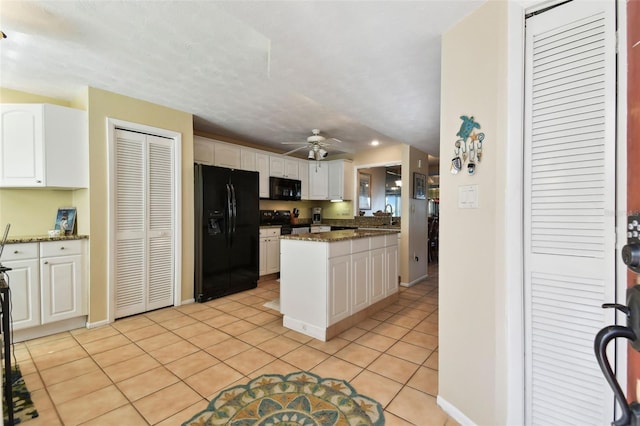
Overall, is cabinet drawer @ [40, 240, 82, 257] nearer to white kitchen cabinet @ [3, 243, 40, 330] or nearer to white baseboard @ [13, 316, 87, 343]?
white kitchen cabinet @ [3, 243, 40, 330]

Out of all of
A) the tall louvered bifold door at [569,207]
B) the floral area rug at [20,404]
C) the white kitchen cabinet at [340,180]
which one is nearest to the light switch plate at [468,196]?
the tall louvered bifold door at [569,207]

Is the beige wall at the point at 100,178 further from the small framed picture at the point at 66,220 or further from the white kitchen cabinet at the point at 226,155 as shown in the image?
the white kitchen cabinet at the point at 226,155

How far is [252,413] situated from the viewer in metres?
1.59

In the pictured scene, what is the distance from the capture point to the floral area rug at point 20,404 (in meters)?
1.56

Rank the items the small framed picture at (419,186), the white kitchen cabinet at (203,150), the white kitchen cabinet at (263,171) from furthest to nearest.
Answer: the white kitchen cabinet at (263,171), the small framed picture at (419,186), the white kitchen cabinet at (203,150)

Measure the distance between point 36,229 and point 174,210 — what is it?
1359 mm

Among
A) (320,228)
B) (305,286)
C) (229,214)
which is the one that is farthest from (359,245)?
(320,228)

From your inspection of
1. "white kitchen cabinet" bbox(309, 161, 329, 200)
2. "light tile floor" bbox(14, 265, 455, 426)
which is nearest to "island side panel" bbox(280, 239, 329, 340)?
"light tile floor" bbox(14, 265, 455, 426)

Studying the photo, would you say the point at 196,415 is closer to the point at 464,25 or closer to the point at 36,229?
the point at 464,25

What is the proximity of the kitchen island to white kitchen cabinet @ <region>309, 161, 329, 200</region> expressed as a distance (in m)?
2.86

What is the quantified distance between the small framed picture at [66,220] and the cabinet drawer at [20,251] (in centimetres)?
41

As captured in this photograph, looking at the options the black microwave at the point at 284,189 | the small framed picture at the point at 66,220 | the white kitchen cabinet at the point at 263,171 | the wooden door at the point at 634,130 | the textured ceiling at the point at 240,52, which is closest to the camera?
the wooden door at the point at 634,130

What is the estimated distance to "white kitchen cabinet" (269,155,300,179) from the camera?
5197 millimetres

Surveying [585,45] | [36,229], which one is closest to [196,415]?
[585,45]
